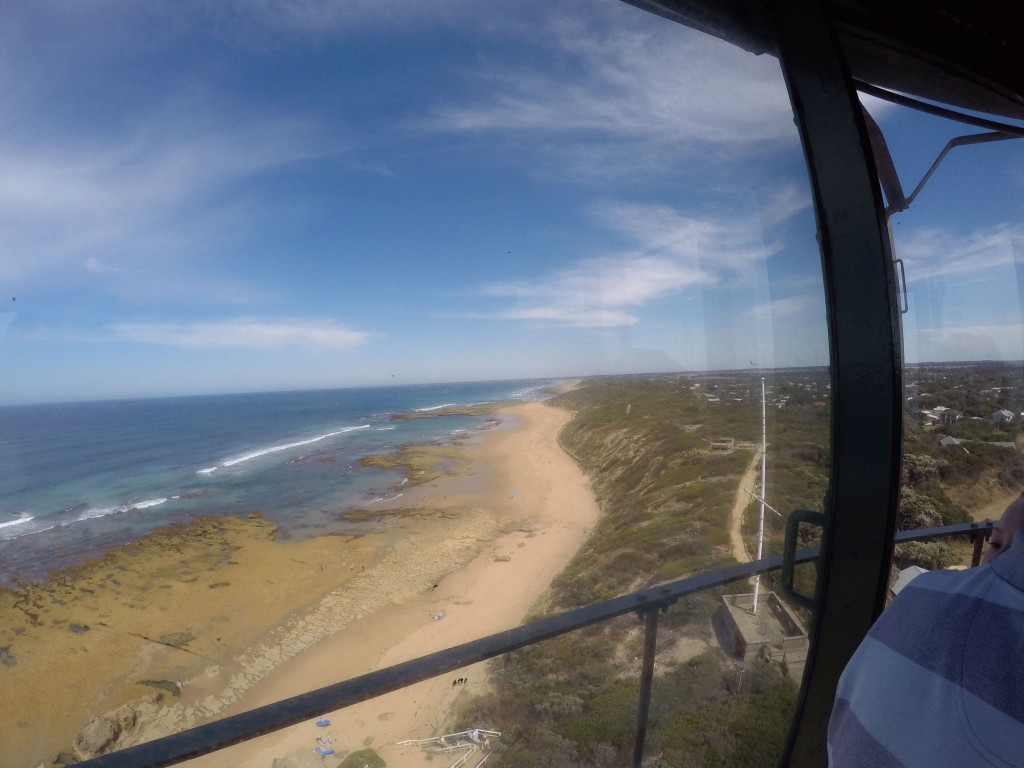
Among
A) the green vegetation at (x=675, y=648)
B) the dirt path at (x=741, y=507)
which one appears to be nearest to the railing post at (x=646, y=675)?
the green vegetation at (x=675, y=648)

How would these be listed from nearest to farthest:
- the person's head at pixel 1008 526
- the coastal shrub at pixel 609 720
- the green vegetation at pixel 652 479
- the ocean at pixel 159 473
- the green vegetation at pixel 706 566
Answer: the person's head at pixel 1008 526, the green vegetation at pixel 706 566, the coastal shrub at pixel 609 720, the green vegetation at pixel 652 479, the ocean at pixel 159 473

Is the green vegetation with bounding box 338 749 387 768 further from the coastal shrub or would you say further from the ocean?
the ocean

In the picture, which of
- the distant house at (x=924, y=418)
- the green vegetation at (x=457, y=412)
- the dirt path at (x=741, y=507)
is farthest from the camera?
the green vegetation at (x=457, y=412)

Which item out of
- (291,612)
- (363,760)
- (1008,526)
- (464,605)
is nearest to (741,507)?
(1008,526)

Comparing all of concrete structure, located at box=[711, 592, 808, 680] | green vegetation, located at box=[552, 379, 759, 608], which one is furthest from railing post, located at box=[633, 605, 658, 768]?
green vegetation, located at box=[552, 379, 759, 608]

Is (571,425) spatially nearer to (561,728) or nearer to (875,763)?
(561,728)

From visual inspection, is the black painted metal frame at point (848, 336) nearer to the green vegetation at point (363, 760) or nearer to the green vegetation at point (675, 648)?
the green vegetation at point (675, 648)

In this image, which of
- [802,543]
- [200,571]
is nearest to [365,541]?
[200,571]
